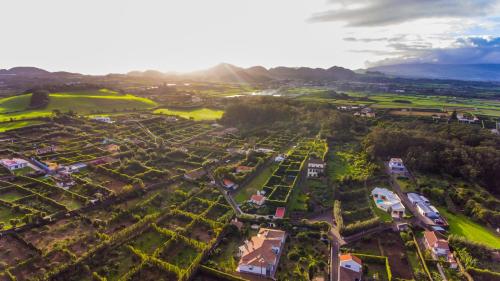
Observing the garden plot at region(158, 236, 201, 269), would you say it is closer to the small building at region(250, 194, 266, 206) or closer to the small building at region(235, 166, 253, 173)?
the small building at region(250, 194, 266, 206)

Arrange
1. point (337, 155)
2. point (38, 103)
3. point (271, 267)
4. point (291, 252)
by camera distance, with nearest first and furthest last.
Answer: point (271, 267) → point (291, 252) → point (337, 155) → point (38, 103)

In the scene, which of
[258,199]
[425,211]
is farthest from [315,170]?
[425,211]

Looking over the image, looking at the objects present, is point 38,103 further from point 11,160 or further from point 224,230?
point 224,230

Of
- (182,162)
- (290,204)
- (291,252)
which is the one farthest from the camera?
(182,162)

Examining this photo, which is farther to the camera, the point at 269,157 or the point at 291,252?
the point at 269,157

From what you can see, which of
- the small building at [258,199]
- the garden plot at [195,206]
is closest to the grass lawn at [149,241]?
the garden plot at [195,206]

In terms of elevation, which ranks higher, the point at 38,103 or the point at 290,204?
the point at 38,103

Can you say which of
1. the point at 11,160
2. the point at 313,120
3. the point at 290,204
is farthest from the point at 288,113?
the point at 11,160
